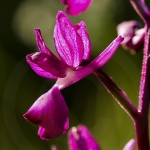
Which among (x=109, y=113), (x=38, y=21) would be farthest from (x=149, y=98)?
(x=38, y=21)

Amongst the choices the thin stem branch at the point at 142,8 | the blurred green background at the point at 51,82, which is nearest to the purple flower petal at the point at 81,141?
the thin stem branch at the point at 142,8

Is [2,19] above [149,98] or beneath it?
beneath

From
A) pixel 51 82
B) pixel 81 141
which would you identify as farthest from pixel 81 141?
pixel 51 82

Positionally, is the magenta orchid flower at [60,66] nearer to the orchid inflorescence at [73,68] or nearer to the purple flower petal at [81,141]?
the orchid inflorescence at [73,68]

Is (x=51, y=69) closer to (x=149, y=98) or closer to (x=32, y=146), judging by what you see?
(x=149, y=98)

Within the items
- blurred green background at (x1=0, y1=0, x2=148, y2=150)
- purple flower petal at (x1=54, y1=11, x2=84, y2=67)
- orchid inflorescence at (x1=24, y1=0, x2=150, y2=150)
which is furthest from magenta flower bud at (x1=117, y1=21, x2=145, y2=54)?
blurred green background at (x1=0, y1=0, x2=148, y2=150)

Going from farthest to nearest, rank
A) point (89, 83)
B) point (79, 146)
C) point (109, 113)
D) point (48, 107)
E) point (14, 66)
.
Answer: point (89, 83) → point (14, 66) → point (109, 113) → point (79, 146) → point (48, 107)
